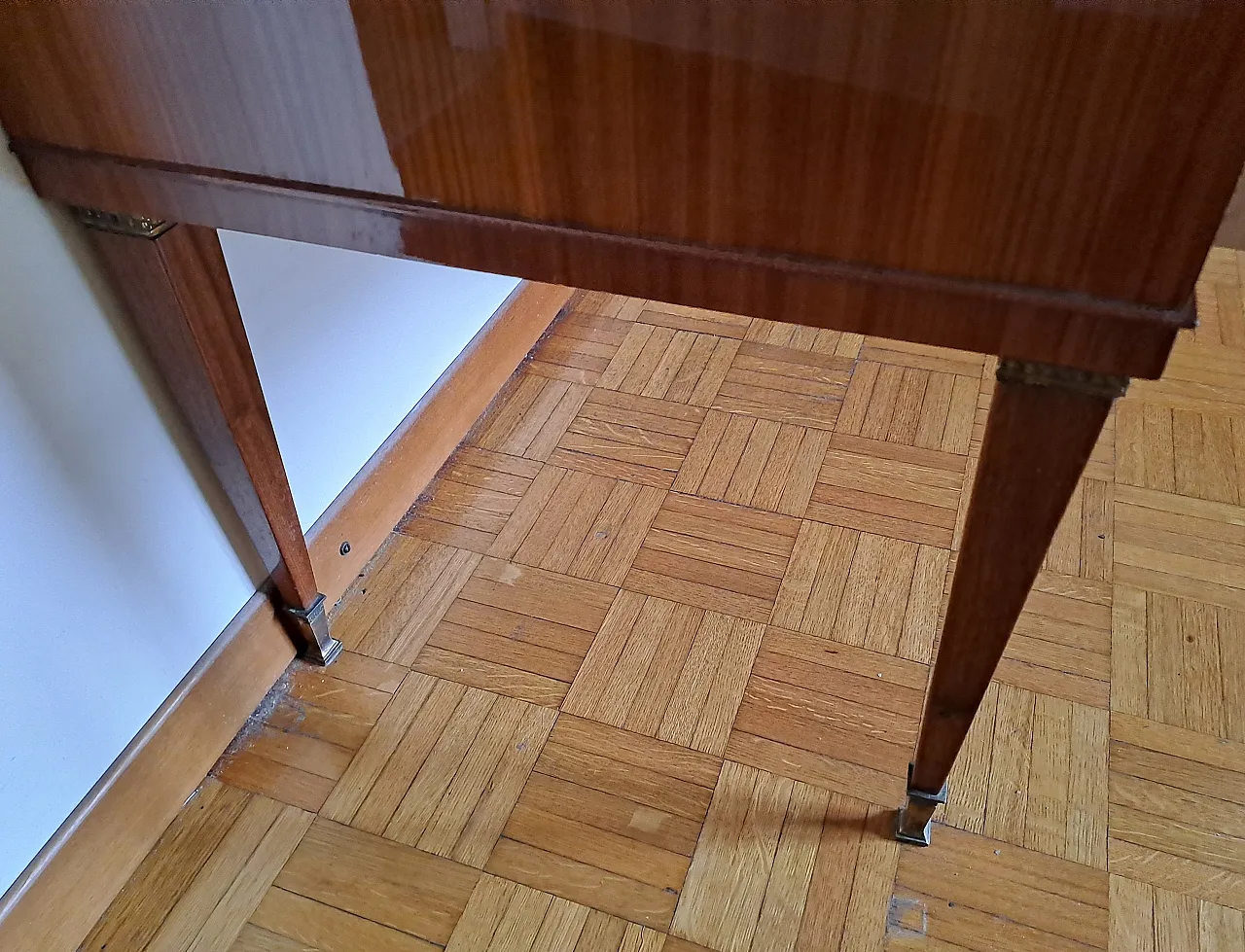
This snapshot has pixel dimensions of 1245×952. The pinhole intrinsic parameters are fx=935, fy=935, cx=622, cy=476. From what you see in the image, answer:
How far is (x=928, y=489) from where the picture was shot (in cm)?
127

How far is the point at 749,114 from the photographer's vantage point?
464 millimetres

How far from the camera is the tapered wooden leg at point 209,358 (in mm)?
744

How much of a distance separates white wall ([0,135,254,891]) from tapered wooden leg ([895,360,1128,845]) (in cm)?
70

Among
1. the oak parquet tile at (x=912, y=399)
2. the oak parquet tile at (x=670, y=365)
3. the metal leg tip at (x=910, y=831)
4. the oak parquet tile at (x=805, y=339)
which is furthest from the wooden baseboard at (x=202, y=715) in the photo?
the metal leg tip at (x=910, y=831)

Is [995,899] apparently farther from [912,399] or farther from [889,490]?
[912,399]

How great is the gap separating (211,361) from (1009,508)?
66 centimetres

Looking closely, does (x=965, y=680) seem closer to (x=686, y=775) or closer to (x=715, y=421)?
(x=686, y=775)

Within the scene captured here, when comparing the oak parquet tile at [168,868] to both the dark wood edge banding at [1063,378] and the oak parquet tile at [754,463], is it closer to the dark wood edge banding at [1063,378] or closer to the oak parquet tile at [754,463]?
the oak parquet tile at [754,463]

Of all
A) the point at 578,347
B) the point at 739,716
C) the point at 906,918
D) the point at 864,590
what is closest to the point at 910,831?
the point at 906,918

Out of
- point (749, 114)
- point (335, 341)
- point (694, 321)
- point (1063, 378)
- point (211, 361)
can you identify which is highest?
point (749, 114)

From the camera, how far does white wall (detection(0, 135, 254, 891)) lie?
0.73 meters

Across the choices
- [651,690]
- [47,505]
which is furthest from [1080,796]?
[47,505]

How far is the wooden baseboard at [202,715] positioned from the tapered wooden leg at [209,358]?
94mm

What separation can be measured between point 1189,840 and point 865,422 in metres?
0.67
